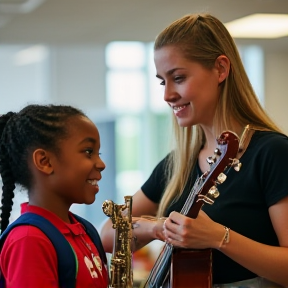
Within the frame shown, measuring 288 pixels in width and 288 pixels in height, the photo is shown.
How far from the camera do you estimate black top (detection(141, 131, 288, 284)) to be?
59.2 inches

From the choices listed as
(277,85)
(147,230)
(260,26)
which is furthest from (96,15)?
(147,230)

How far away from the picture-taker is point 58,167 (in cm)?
138

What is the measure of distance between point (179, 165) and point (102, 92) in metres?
4.22

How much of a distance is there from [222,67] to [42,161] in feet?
1.70

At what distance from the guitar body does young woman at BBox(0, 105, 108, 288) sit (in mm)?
151

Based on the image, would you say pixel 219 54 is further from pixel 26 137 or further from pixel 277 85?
pixel 277 85

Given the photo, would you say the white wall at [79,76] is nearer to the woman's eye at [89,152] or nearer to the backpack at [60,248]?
the woman's eye at [89,152]

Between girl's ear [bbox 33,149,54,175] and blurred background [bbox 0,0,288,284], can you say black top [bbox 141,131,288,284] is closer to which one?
girl's ear [bbox 33,149,54,175]

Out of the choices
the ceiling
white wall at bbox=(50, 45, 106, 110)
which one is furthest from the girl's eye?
white wall at bbox=(50, 45, 106, 110)

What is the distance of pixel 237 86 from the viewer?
164 centimetres

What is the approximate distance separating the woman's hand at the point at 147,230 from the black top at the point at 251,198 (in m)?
0.12

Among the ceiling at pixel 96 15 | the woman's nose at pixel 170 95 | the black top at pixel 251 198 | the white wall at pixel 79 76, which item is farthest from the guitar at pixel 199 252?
the white wall at pixel 79 76

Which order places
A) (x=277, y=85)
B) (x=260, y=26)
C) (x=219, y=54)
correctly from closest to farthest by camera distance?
(x=219, y=54) → (x=260, y=26) → (x=277, y=85)

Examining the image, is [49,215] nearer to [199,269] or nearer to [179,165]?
[199,269]
